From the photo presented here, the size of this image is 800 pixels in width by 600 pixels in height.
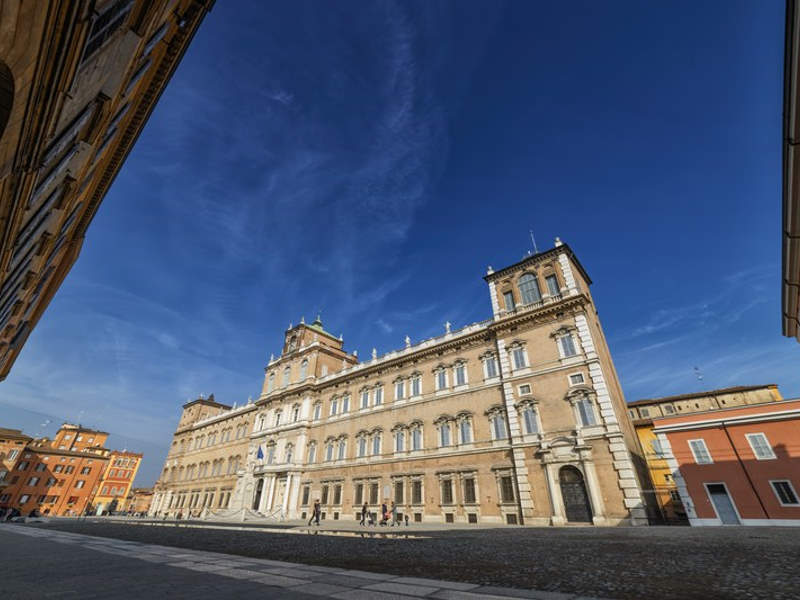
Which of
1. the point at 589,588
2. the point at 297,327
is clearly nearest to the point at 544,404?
the point at 589,588

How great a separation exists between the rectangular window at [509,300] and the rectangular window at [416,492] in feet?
47.0

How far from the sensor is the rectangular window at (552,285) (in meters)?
23.9

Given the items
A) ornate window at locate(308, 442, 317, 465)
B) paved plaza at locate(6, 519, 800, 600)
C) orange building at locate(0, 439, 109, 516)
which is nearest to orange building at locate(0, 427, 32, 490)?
orange building at locate(0, 439, 109, 516)

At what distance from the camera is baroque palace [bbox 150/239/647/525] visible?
1930 centimetres

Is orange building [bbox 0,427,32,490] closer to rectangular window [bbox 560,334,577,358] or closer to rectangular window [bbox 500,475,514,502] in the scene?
rectangular window [bbox 500,475,514,502]

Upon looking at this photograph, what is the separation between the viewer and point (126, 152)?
11453 mm

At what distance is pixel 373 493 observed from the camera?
27.9 m

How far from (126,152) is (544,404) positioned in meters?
23.1

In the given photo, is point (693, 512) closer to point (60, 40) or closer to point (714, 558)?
point (714, 558)

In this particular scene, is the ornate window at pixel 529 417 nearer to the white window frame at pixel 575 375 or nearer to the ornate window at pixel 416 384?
the white window frame at pixel 575 375

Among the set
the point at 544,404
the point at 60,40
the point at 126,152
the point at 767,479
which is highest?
the point at 126,152

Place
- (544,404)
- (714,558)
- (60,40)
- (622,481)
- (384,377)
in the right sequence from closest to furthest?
(60,40)
(714,558)
(622,481)
(544,404)
(384,377)

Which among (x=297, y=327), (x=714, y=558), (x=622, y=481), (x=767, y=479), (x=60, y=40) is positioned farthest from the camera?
(x=297, y=327)

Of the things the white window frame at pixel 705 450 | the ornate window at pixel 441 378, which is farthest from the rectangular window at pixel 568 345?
the ornate window at pixel 441 378
